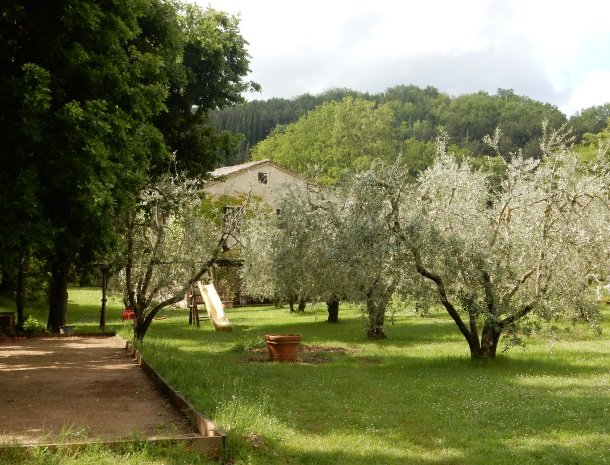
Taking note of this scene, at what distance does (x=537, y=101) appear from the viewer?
3979 inches

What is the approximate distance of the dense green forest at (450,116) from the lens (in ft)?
278

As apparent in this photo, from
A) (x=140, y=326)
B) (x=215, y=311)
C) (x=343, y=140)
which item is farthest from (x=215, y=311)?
(x=343, y=140)

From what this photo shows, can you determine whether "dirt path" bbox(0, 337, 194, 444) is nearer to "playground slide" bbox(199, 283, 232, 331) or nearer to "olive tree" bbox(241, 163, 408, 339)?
"olive tree" bbox(241, 163, 408, 339)

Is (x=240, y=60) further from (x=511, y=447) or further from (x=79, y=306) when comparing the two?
(x=79, y=306)

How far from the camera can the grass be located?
25.9 ft

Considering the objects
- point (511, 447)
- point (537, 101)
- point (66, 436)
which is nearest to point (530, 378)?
point (511, 447)

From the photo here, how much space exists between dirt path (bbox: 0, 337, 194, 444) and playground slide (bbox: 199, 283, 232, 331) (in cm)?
874

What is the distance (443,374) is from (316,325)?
14.4 m

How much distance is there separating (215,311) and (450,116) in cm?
8067

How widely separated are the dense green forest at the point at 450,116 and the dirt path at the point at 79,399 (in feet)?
Answer: 179

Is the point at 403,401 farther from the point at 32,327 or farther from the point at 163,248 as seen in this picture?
the point at 32,327

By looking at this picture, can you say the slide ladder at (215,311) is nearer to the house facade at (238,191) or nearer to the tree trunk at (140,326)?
the house facade at (238,191)

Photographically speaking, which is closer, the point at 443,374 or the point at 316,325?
the point at 443,374

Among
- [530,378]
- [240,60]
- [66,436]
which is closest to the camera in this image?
[66,436]
